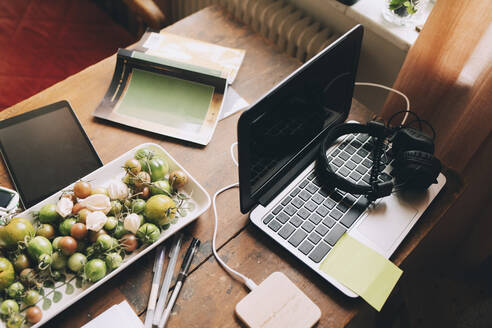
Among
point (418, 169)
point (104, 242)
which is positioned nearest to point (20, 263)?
point (104, 242)

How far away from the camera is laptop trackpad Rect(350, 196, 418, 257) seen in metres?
0.74

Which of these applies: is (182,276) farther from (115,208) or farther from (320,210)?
(320,210)

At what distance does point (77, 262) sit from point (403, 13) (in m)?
1.00

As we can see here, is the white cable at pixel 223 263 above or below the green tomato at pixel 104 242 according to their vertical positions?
below

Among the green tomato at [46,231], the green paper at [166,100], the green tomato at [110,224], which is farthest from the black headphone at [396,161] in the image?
the green tomato at [46,231]

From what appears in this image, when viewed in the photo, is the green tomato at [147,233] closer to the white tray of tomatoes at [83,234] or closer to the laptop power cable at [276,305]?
the white tray of tomatoes at [83,234]

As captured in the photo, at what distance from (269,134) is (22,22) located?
4.10 feet

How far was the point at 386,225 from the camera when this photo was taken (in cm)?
77

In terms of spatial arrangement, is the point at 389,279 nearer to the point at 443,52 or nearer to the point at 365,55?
the point at 443,52

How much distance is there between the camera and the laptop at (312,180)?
70cm

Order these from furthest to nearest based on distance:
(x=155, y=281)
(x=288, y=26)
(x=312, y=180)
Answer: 1. (x=288, y=26)
2. (x=312, y=180)
3. (x=155, y=281)

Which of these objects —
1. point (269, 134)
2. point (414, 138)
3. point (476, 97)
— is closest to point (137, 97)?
point (269, 134)

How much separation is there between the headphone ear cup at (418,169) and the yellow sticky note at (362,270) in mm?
176

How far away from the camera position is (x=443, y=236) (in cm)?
131
